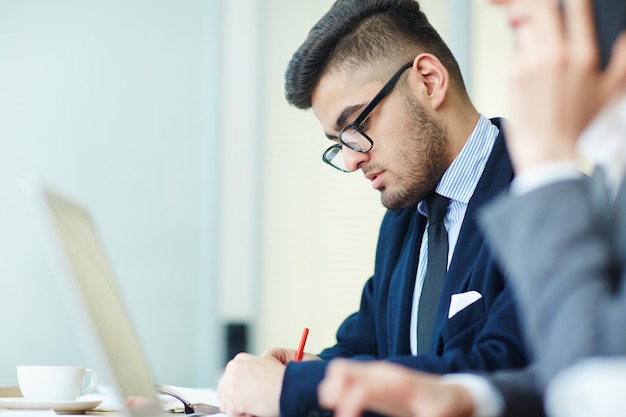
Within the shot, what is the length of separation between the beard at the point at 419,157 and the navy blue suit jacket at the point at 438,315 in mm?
105

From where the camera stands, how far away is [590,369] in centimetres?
58

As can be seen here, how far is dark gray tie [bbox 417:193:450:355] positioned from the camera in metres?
1.53

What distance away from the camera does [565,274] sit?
607mm

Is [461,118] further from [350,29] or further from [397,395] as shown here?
[397,395]

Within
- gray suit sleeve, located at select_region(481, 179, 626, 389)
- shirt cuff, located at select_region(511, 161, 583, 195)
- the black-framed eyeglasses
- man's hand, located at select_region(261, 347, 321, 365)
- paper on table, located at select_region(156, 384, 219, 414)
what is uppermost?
the black-framed eyeglasses

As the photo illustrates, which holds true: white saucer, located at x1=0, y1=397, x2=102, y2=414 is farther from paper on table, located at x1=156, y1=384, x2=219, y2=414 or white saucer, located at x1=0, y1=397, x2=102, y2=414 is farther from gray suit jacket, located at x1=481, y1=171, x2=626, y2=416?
gray suit jacket, located at x1=481, y1=171, x2=626, y2=416

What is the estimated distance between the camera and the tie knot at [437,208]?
1.65m

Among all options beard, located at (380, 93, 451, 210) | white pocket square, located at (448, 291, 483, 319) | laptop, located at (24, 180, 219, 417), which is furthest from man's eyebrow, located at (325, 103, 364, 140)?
laptop, located at (24, 180, 219, 417)

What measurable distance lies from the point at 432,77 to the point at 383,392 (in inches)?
47.9

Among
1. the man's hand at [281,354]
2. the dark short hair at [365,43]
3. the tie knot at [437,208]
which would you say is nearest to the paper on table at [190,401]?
the man's hand at [281,354]

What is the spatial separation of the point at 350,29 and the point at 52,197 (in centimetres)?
102

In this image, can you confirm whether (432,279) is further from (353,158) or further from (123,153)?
(123,153)

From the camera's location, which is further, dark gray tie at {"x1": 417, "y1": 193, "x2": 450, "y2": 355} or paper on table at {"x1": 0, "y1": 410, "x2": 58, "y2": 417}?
dark gray tie at {"x1": 417, "y1": 193, "x2": 450, "y2": 355}

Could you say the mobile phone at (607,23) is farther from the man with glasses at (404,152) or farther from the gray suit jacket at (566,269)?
the man with glasses at (404,152)
